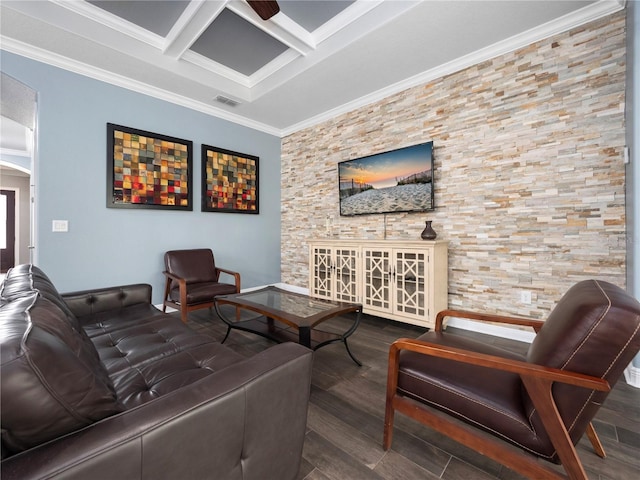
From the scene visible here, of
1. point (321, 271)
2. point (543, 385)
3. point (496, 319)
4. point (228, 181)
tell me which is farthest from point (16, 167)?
point (543, 385)

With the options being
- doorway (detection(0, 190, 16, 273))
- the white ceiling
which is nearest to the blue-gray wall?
the white ceiling

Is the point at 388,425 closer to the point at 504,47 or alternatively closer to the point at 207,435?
the point at 207,435

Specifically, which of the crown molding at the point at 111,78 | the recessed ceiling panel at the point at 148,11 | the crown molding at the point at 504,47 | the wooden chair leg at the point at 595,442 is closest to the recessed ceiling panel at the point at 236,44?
the recessed ceiling panel at the point at 148,11

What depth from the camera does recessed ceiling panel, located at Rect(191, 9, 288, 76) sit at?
2.74m

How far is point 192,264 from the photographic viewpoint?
3.54 meters

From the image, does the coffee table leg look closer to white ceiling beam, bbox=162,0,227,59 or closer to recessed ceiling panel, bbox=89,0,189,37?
white ceiling beam, bbox=162,0,227,59

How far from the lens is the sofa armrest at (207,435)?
585 millimetres

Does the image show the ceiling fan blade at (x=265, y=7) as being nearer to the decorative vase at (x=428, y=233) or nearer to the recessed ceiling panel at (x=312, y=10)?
the recessed ceiling panel at (x=312, y=10)

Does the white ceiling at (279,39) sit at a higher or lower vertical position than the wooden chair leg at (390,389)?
higher

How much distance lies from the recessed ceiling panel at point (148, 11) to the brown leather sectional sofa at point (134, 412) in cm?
264

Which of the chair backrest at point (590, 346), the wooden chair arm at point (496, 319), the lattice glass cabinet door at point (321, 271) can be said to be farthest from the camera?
the lattice glass cabinet door at point (321, 271)

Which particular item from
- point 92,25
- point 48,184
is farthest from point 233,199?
point 92,25

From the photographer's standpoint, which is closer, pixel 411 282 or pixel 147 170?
pixel 411 282

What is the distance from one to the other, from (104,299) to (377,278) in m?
2.54
